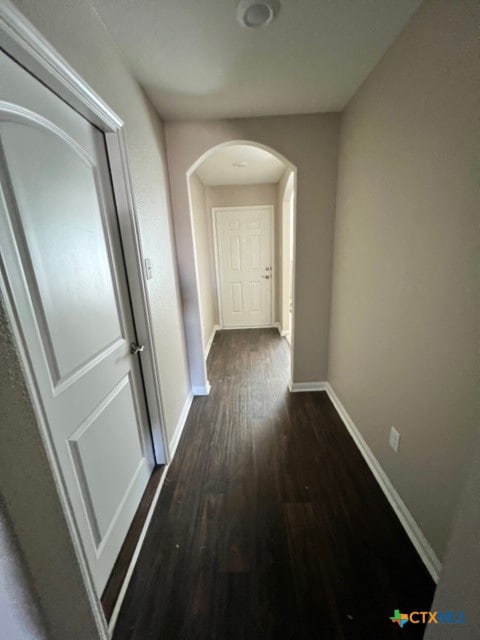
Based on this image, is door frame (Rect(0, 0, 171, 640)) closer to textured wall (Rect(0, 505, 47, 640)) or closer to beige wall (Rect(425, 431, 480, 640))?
textured wall (Rect(0, 505, 47, 640))

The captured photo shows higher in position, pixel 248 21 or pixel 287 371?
pixel 248 21

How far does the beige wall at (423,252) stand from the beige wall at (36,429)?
4.52 ft

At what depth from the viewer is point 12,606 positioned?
0.68 m

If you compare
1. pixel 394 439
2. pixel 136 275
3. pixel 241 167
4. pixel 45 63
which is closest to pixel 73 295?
pixel 136 275

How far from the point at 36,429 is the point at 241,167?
342cm

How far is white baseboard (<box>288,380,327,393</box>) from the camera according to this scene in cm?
246

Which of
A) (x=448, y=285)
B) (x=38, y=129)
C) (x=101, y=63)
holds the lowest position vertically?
(x=448, y=285)

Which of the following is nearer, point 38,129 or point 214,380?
point 38,129

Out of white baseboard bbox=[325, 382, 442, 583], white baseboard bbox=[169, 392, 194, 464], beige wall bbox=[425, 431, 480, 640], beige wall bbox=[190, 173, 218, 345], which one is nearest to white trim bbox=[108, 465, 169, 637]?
white baseboard bbox=[169, 392, 194, 464]

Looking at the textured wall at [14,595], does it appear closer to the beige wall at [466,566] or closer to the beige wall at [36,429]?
the beige wall at [36,429]

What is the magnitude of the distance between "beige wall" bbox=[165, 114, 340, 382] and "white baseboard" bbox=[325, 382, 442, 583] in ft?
2.86

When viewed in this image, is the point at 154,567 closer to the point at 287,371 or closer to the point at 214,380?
the point at 214,380

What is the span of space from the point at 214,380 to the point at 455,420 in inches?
87.0

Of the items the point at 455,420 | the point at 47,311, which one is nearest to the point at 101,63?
the point at 47,311
